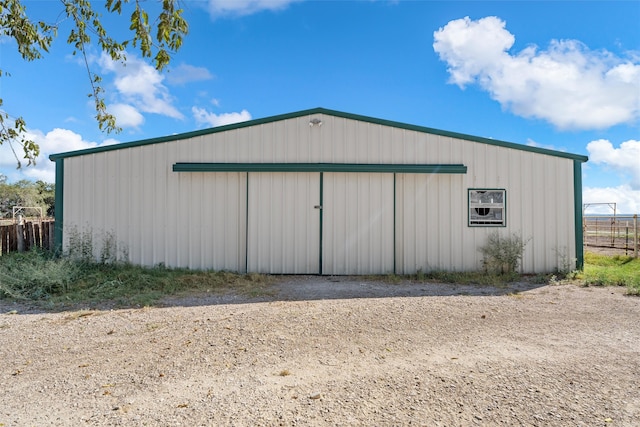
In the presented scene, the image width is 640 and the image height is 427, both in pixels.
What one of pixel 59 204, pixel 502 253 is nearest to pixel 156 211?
pixel 59 204

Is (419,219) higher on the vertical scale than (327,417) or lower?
higher

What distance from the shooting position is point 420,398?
2.83 metres

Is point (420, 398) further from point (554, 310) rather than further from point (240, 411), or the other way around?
point (554, 310)

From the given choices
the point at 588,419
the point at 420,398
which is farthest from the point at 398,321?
the point at 588,419

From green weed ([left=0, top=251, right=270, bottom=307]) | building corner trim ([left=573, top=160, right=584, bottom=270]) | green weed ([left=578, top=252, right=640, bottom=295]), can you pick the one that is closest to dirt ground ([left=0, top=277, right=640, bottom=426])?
green weed ([left=0, top=251, right=270, bottom=307])

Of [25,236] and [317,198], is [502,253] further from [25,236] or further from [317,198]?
[25,236]

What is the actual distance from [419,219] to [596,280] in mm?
3784

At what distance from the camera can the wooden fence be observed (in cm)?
966

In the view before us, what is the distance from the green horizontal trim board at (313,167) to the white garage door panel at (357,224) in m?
0.22

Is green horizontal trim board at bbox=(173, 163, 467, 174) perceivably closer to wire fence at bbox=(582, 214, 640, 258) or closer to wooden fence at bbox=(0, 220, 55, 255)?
wooden fence at bbox=(0, 220, 55, 255)

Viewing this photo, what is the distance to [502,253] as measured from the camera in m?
Answer: 8.57

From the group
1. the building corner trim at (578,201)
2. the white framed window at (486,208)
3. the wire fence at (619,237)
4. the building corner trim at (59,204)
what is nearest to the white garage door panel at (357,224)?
the white framed window at (486,208)

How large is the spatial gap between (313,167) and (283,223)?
153cm

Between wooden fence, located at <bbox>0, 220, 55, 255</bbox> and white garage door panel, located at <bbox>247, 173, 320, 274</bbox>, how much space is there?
17.5ft
